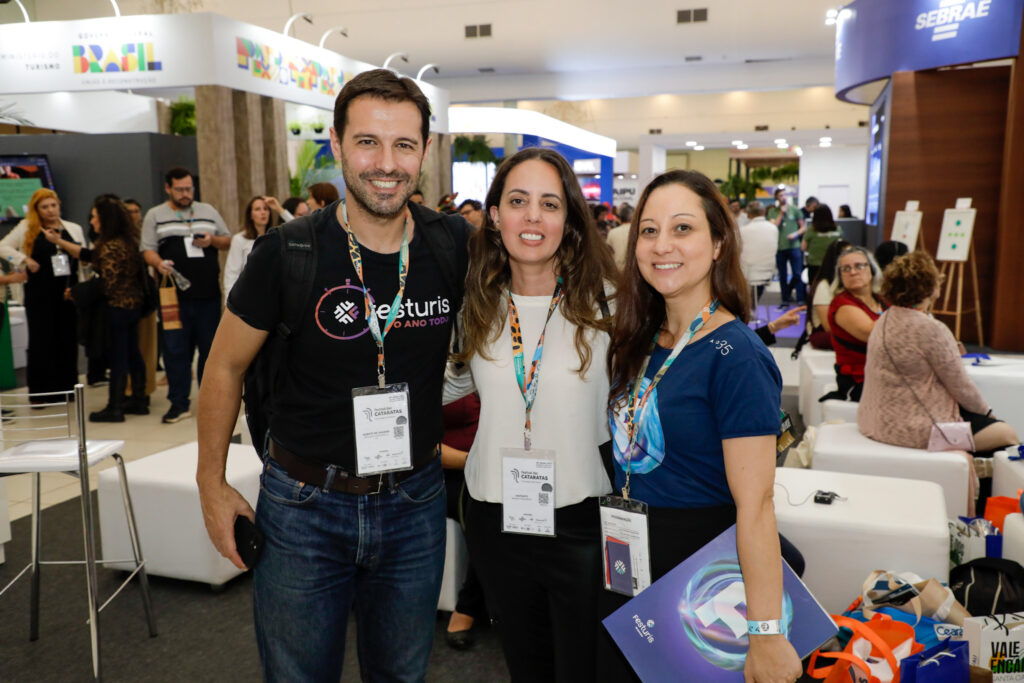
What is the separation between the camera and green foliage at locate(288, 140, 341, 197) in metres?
11.8

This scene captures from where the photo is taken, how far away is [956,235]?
26.0ft

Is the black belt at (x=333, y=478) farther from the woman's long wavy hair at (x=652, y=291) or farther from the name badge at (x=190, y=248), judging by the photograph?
the name badge at (x=190, y=248)

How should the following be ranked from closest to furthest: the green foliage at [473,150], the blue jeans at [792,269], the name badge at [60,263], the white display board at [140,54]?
the name badge at [60,263] → the white display board at [140,54] → the blue jeans at [792,269] → the green foliage at [473,150]

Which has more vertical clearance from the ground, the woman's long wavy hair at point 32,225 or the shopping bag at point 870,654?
the woman's long wavy hair at point 32,225

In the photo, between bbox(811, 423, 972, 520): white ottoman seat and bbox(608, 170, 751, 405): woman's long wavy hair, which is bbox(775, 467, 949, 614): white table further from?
bbox(608, 170, 751, 405): woman's long wavy hair

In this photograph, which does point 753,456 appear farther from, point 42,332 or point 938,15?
point 938,15

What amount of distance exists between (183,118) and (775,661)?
1317cm

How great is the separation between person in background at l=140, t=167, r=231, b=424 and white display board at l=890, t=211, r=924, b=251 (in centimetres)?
659

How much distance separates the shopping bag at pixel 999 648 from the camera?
6.42ft

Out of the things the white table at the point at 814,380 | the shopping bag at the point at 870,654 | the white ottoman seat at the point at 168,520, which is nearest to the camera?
the shopping bag at the point at 870,654

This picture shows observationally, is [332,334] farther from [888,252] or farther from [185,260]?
[888,252]

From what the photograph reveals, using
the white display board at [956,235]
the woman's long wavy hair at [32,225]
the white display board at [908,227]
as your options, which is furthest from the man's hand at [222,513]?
the white display board at [908,227]

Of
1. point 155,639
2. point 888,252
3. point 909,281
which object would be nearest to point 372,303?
point 155,639

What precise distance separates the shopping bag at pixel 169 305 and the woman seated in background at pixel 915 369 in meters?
4.38
